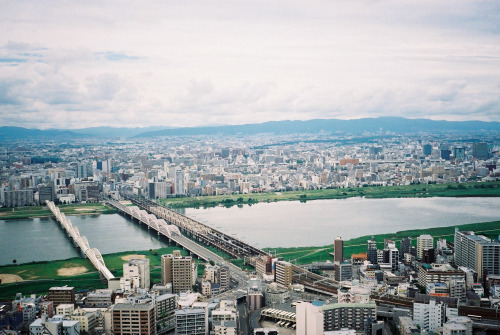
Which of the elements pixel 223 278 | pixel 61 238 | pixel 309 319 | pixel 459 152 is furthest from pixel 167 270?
pixel 459 152

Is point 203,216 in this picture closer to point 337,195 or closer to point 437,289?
point 337,195

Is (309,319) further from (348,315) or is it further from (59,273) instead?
(59,273)


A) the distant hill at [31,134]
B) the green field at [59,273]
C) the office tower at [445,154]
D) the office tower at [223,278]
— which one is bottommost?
the green field at [59,273]

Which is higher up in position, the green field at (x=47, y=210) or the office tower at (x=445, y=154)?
the office tower at (x=445, y=154)

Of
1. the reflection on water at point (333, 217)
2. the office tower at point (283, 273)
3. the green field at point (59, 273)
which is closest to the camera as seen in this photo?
the office tower at point (283, 273)

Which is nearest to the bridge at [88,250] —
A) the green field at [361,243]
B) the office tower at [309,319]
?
the green field at [361,243]

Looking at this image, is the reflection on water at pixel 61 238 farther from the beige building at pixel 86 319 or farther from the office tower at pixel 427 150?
the office tower at pixel 427 150

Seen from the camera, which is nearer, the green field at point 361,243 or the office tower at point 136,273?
the office tower at point 136,273
